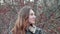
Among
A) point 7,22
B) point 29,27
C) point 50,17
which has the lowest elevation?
point 7,22

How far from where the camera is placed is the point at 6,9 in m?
9.31

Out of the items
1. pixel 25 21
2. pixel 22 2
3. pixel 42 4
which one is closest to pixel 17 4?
pixel 22 2

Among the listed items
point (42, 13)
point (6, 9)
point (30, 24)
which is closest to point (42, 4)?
point (42, 13)

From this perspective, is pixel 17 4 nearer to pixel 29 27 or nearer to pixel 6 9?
pixel 6 9

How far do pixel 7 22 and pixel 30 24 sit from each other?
198 inches

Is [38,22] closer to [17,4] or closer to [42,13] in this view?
[42,13]

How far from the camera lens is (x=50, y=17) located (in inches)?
281

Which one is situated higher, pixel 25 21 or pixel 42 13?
pixel 25 21

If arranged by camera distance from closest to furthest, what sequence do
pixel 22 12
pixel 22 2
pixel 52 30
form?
pixel 22 12 < pixel 52 30 < pixel 22 2

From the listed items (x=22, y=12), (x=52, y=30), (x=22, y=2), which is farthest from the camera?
(x=22, y=2)

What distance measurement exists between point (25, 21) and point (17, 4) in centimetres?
489

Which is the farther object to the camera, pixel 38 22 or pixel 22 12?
pixel 38 22

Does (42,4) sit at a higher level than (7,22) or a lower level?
higher

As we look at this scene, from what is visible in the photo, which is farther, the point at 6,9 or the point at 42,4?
the point at 6,9
